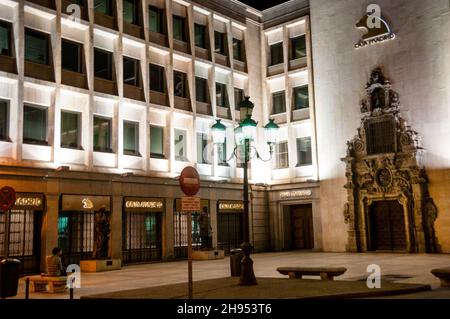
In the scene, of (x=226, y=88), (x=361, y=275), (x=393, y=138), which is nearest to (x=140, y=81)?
(x=226, y=88)

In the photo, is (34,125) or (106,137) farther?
(106,137)

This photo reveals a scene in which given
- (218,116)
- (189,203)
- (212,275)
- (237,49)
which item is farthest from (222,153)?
(189,203)

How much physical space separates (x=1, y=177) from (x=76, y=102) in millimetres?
5562

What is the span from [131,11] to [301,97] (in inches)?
485

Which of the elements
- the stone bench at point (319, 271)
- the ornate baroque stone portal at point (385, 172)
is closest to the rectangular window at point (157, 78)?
the ornate baroque stone portal at point (385, 172)

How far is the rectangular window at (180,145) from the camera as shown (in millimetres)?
30806

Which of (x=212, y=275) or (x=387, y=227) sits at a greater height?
(x=387, y=227)

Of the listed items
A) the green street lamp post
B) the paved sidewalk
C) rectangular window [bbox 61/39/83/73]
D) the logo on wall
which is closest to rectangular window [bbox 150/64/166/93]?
rectangular window [bbox 61/39/83/73]

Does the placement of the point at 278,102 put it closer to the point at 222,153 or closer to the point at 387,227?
the point at 222,153

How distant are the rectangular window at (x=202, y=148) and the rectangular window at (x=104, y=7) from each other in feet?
27.9

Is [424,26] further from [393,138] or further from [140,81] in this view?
[140,81]

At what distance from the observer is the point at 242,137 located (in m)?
15.1

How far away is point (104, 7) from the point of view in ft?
92.5

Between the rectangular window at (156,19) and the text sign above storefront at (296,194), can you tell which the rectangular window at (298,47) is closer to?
the text sign above storefront at (296,194)
